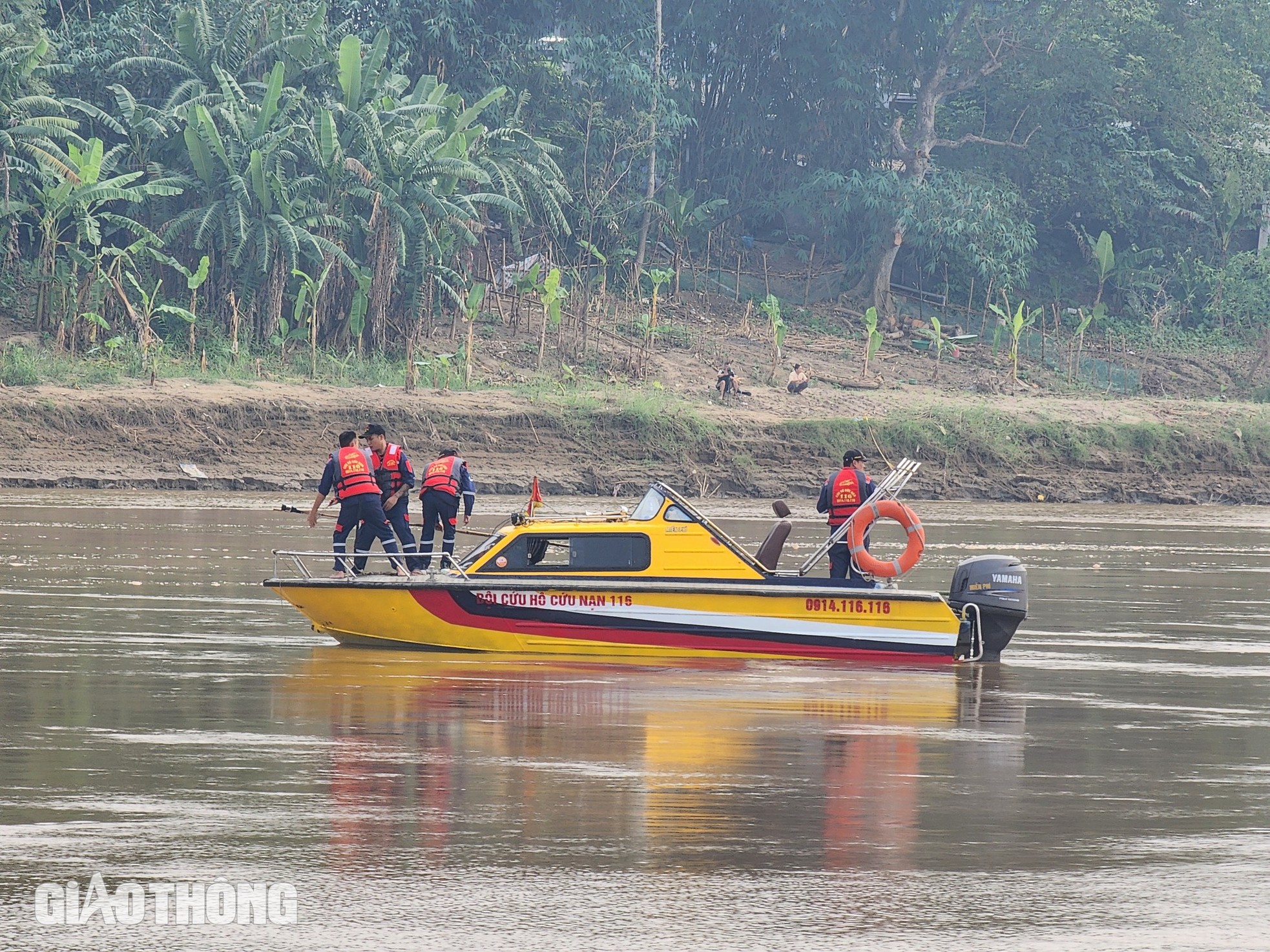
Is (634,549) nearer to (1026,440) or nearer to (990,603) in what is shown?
(990,603)

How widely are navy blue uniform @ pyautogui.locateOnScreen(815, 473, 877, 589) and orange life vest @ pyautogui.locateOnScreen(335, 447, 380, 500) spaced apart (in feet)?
12.8

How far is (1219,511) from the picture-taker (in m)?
36.8

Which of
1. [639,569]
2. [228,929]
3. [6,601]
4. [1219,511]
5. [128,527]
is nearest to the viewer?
[228,929]

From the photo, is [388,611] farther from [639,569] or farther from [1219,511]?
[1219,511]

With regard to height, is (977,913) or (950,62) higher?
(950,62)

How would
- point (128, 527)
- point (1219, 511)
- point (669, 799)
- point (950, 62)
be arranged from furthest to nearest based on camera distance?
point (950, 62), point (1219, 511), point (128, 527), point (669, 799)

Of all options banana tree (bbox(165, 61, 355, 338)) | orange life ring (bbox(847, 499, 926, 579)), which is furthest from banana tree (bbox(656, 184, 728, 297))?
orange life ring (bbox(847, 499, 926, 579))

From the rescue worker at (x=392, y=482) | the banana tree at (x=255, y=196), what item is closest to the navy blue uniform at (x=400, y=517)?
the rescue worker at (x=392, y=482)

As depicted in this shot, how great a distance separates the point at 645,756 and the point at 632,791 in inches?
37.3

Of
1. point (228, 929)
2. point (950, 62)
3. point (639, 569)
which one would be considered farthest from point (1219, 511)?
point (228, 929)

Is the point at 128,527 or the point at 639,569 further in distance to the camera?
the point at 128,527

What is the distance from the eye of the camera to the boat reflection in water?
7.99m

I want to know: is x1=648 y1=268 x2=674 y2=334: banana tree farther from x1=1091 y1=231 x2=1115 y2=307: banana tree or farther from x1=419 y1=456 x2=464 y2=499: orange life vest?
x1=419 y1=456 x2=464 y2=499: orange life vest

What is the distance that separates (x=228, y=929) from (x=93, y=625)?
9060mm
